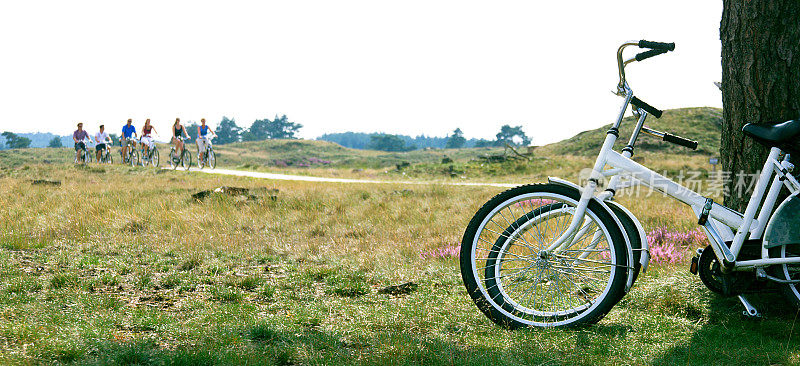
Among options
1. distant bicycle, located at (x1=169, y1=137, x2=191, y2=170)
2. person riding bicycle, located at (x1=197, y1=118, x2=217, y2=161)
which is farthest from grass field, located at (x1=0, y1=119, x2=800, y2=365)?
distant bicycle, located at (x1=169, y1=137, x2=191, y2=170)

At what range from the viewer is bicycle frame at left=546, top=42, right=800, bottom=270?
13.4ft

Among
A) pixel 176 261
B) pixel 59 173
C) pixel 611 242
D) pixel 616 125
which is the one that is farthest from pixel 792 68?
pixel 59 173

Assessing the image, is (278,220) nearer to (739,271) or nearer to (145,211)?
(145,211)

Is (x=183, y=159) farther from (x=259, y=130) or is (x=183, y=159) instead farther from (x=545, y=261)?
(x=259, y=130)

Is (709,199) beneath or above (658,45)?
beneath

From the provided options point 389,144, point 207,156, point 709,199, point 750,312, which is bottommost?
point 750,312

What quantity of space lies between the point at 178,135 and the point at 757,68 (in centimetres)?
2478

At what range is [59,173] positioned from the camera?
2236cm

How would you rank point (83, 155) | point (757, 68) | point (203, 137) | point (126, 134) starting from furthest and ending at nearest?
point (83, 155)
point (126, 134)
point (203, 137)
point (757, 68)

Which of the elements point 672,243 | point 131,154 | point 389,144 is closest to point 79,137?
point 131,154

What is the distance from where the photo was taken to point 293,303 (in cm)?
518

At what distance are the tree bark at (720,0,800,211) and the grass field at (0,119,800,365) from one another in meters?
1.29

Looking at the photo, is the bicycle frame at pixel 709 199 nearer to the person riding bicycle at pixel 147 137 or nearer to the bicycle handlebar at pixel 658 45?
the bicycle handlebar at pixel 658 45

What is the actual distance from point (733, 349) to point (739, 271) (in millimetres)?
676
